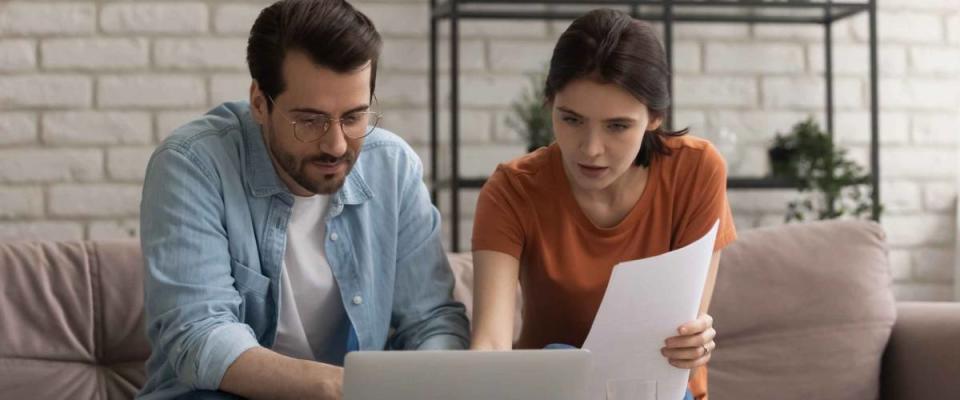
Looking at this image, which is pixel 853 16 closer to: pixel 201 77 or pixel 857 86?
pixel 857 86

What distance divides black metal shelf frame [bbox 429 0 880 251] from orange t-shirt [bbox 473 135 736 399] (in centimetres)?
106

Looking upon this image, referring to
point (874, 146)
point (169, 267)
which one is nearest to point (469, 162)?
point (874, 146)

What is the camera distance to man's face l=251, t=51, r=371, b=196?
1.85 m

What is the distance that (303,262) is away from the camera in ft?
6.49

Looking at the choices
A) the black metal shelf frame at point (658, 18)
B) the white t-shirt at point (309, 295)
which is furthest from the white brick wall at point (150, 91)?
the white t-shirt at point (309, 295)

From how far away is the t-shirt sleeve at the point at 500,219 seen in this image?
6.60 feet

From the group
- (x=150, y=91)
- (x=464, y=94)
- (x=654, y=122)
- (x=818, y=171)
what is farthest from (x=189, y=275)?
(x=818, y=171)

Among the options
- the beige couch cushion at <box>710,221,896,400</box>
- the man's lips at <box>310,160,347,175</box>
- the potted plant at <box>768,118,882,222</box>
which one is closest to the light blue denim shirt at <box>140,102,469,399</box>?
the man's lips at <box>310,160,347,175</box>

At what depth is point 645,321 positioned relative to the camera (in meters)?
1.73

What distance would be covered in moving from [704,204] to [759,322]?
0.45 meters

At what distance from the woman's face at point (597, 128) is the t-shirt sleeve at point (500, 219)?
→ 13cm

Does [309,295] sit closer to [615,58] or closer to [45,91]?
[615,58]

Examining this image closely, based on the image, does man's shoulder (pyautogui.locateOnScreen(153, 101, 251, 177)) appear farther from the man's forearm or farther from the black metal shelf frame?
the black metal shelf frame

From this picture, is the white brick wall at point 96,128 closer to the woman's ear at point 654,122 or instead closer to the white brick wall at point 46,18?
the white brick wall at point 46,18
